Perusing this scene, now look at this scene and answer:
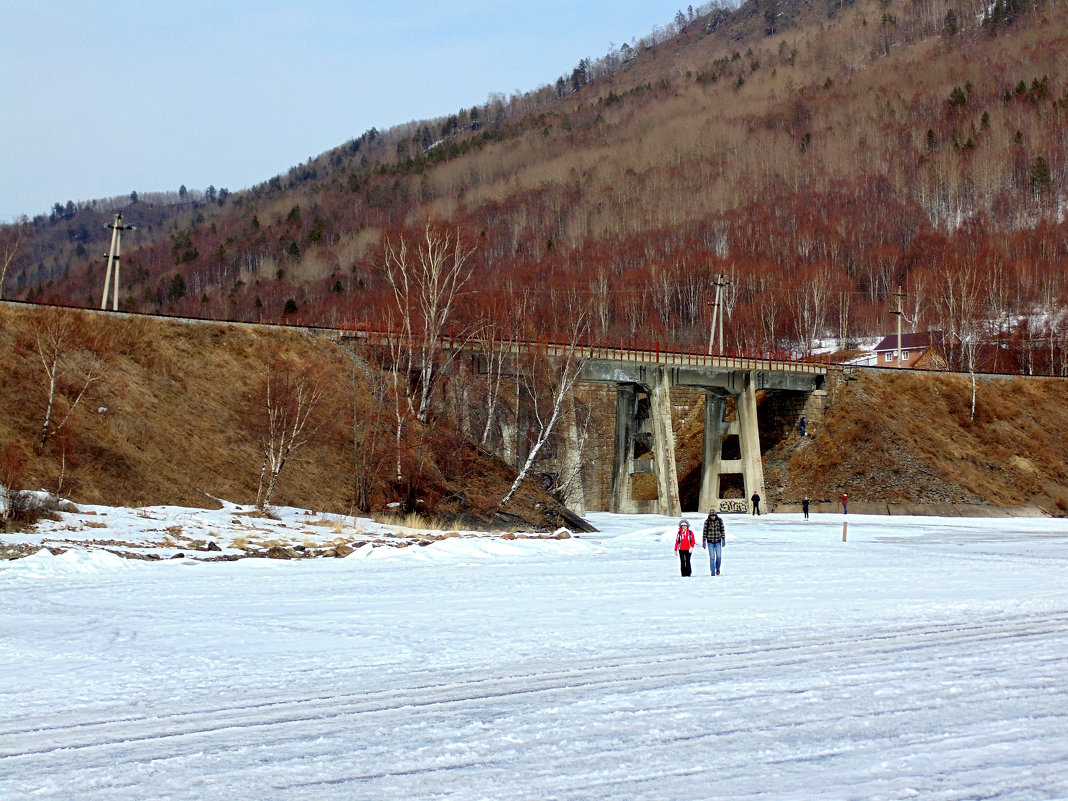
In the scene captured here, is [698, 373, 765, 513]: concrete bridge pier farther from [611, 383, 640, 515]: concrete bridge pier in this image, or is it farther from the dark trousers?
the dark trousers

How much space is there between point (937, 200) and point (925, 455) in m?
124

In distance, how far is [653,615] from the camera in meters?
17.8

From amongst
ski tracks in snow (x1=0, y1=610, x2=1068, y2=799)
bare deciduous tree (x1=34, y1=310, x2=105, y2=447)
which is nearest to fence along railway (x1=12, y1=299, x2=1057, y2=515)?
bare deciduous tree (x1=34, y1=310, x2=105, y2=447)

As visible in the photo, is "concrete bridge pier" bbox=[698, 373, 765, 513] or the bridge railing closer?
the bridge railing

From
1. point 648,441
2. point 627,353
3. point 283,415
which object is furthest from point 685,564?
point 648,441

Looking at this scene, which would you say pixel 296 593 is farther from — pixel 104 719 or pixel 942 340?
pixel 942 340

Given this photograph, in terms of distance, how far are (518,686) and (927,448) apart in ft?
217

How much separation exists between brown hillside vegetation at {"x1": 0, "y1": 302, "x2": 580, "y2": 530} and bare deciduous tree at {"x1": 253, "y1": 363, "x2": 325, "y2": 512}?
0.38 metres

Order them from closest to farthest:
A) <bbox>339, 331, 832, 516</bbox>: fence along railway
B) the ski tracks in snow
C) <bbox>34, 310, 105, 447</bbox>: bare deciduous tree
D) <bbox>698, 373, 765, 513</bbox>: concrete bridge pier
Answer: the ski tracks in snow
<bbox>34, 310, 105, 447</bbox>: bare deciduous tree
<bbox>339, 331, 832, 516</bbox>: fence along railway
<bbox>698, 373, 765, 513</bbox>: concrete bridge pier

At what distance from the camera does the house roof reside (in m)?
120

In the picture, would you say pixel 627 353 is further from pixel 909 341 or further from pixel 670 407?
pixel 909 341

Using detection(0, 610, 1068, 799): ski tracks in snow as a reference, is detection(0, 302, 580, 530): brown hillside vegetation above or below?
above

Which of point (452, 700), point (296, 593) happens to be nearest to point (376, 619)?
point (296, 593)

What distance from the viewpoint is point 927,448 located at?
7212 centimetres
